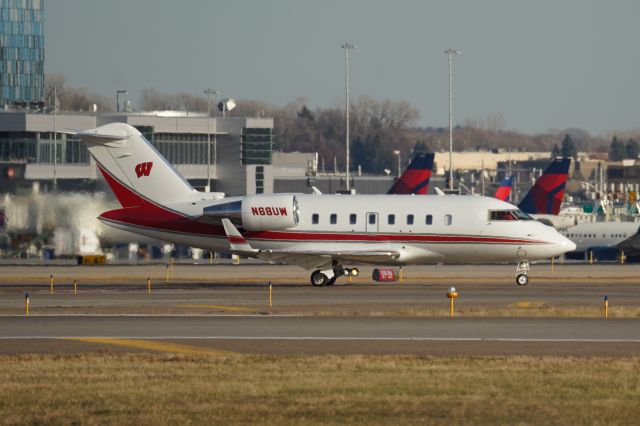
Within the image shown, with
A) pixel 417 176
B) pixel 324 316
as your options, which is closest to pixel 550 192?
pixel 417 176

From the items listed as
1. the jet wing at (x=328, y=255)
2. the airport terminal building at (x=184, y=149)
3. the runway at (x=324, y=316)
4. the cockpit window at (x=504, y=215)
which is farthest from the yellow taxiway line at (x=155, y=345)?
the airport terminal building at (x=184, y=149)

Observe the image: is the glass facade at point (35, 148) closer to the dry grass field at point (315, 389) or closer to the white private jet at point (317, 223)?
the white private jet at point (317, 223)

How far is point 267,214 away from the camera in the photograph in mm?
52062

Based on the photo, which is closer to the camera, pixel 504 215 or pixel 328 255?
pixel 328 255

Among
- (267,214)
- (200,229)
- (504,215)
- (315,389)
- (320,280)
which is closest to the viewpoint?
(315,389)

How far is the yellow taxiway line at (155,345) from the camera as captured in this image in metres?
28.7

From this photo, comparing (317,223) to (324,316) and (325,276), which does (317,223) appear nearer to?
(325,276)

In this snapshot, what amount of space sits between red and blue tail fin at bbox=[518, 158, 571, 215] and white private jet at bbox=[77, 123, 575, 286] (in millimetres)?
34798

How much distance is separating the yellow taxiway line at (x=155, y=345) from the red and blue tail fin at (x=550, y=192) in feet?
194

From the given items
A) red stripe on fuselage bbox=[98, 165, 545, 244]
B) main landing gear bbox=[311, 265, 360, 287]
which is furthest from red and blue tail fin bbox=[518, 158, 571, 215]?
main landing gear bbox=[311, 265, 360, 287]

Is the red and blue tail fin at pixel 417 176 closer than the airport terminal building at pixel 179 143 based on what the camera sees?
Yes

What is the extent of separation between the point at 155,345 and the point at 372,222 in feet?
75.9

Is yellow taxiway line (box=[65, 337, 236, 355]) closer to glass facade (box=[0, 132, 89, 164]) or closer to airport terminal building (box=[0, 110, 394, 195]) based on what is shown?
airport terminal building (box=[0, 110, 394, 195])

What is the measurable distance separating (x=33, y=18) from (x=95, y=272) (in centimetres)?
14238
